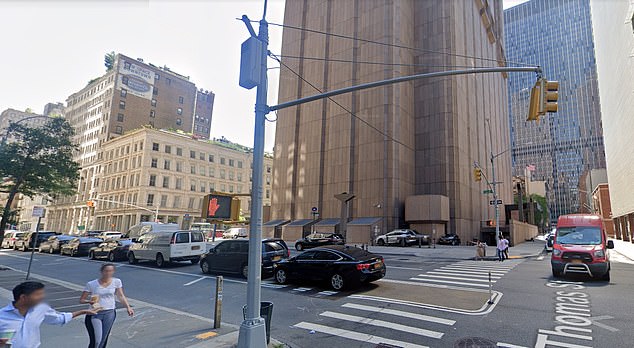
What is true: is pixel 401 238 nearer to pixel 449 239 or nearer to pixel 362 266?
pixel 449 239

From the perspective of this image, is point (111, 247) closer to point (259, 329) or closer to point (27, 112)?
point (259, 329)

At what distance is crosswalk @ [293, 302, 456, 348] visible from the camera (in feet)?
22.7

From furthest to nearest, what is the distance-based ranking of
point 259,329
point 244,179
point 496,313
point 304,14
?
point 244,179, point 304,14, point 496,313, point 259,329

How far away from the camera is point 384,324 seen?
314 inches

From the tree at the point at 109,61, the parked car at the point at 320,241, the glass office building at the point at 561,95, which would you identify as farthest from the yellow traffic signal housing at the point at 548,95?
the glass office building at the point at 561,95

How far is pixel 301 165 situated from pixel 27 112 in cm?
10510

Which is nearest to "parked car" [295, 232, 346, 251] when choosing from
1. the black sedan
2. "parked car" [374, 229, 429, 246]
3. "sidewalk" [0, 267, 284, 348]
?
"parked car" [374, 229, 429, 246]

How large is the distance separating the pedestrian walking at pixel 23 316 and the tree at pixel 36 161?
2490 centimetres

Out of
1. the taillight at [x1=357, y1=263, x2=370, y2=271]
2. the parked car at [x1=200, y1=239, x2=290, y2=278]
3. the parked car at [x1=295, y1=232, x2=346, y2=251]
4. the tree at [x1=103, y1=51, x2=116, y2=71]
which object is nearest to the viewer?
the taillight at [x1=357, y1=263, x2=370, y2=271]

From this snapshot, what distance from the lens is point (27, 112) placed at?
10506 cm

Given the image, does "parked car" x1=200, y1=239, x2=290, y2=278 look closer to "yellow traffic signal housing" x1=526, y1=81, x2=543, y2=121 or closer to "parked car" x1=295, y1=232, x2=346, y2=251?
"yellow traffic signal housing" x1=526, y1=81, x2=543, y2=121

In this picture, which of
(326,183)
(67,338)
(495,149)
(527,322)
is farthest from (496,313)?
(495,149)

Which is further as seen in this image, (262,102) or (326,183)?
(326,183)

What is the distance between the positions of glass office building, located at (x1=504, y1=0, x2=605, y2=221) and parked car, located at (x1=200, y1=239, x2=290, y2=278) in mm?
128689
